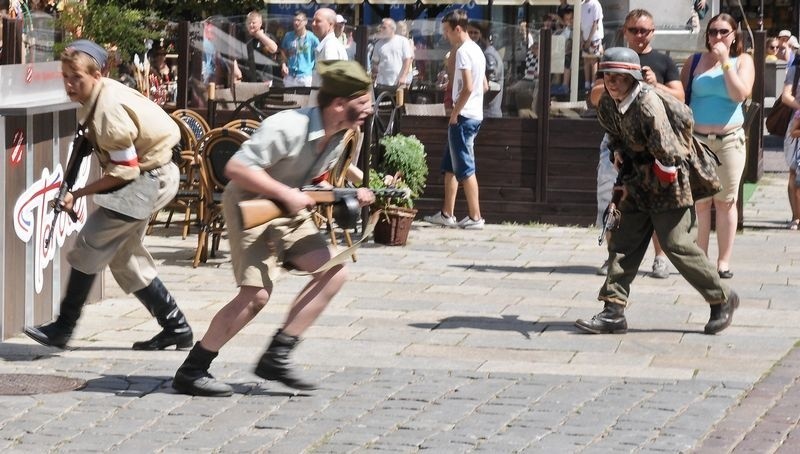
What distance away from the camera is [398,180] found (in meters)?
12.3

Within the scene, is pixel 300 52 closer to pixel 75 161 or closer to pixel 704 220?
pixel 704 220

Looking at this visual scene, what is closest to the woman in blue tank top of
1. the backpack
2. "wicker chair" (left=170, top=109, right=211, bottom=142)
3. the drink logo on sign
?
the backpack

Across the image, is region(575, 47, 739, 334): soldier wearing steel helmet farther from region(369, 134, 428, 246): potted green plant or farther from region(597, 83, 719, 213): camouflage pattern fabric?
region(369, 134, 428, 246): potted green plant

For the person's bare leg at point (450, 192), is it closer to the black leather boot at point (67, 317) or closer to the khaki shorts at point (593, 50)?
the khaki shorts at point (593, 50)

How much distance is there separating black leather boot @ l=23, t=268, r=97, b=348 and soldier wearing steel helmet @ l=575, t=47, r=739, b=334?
105 inches

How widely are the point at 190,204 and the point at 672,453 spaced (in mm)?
6919

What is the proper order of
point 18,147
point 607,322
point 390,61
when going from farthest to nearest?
point 390,61 < point 607,322 < point 18,147

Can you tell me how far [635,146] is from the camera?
8.35 m

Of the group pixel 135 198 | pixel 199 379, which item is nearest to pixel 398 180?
pixel 135 198

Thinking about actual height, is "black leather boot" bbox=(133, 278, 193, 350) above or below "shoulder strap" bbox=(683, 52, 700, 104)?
below

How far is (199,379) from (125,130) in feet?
4.72

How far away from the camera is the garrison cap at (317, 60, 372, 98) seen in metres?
6.50

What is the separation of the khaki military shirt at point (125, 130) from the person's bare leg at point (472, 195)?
5735mm

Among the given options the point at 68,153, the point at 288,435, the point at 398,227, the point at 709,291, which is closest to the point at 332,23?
the point at 398,227
